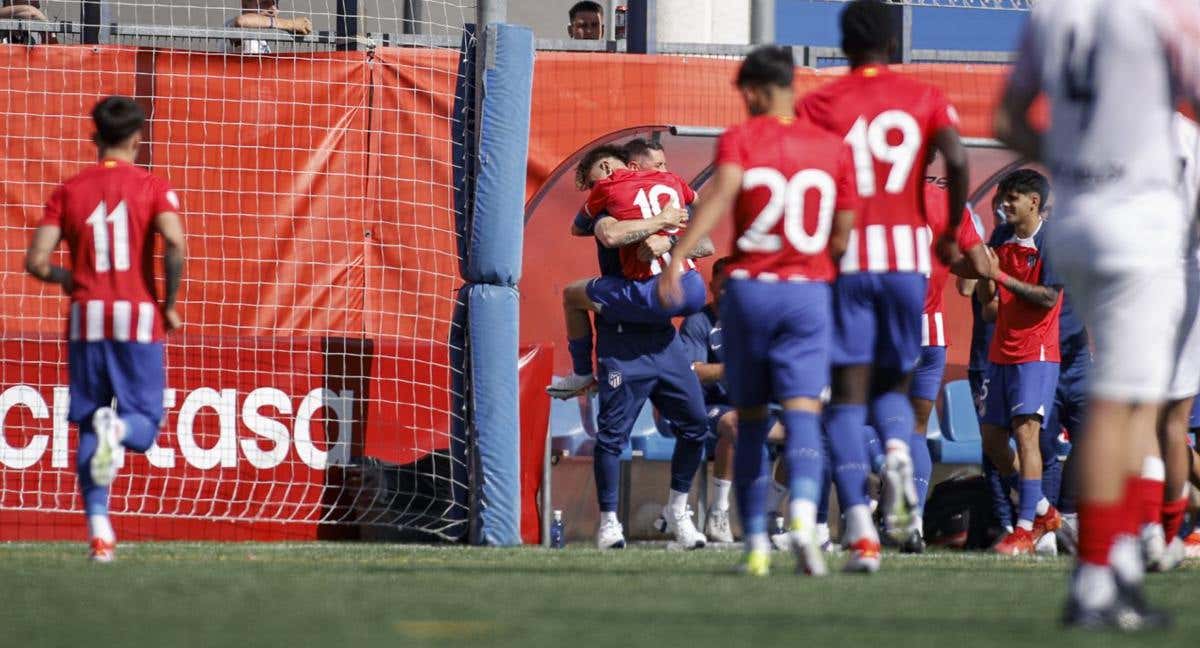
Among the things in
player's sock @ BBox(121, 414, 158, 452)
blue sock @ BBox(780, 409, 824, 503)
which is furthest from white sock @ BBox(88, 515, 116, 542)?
blue sock @ BBox(780, 409, 824, 503)

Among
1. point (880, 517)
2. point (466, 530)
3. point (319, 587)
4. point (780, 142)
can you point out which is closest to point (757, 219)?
point (780, 142)

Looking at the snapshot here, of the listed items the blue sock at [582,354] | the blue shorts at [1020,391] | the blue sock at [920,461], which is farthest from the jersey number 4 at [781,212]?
the blue sock at [582,354]

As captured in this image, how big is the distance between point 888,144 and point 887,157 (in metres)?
0.05

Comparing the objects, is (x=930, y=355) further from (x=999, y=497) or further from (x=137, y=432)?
(x=137, y=432)

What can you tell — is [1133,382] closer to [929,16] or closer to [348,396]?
[348,396]

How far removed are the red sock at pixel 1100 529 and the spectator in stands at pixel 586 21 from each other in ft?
30.9

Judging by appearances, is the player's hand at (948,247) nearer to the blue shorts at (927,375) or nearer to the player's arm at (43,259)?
the blue shorts at (927,375)

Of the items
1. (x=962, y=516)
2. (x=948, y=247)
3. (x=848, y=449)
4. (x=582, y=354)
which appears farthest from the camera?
(x=962, y=516)

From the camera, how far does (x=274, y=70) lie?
1138 cm

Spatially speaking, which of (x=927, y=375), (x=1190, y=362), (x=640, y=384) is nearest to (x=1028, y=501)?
(x=927, y=375)

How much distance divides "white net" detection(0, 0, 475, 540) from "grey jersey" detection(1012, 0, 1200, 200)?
6196mm

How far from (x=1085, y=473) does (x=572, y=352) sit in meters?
6.36

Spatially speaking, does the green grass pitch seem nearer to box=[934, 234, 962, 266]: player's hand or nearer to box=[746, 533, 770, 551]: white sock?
box=[746, 533, 770, 551]: white sock

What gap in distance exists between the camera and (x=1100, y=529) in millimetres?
4449
